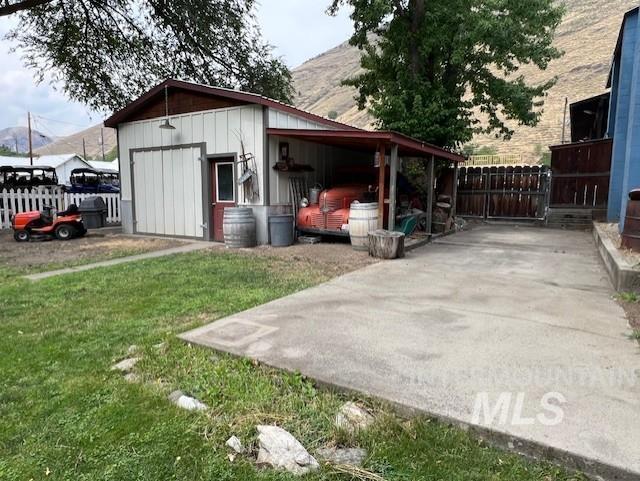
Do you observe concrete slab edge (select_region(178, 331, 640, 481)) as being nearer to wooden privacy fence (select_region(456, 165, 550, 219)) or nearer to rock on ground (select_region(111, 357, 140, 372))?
rock on ground (select_region(111, 357, 140, 372))

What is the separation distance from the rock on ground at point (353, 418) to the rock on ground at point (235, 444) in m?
0.51

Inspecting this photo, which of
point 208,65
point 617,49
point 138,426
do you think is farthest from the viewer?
point 208,65

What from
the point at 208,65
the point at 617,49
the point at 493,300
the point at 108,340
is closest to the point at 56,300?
the point at 108,340

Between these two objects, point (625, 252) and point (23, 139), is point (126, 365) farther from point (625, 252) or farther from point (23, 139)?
point (23, 139)

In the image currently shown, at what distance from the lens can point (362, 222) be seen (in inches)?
298

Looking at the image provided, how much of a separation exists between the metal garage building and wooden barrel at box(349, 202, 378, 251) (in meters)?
1.22

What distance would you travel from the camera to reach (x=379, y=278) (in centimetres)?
553

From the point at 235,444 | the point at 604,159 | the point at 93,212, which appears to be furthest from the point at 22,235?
the point at 604,159

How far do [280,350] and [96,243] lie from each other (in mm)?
7671

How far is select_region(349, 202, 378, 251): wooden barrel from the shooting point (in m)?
7.57

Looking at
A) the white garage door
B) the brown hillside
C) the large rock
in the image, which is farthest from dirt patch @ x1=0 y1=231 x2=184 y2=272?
the brown hillside

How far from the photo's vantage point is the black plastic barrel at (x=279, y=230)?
27.2 feet

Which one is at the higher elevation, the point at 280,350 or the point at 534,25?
the point at 534,25

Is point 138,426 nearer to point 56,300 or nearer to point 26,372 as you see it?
point 26,372
